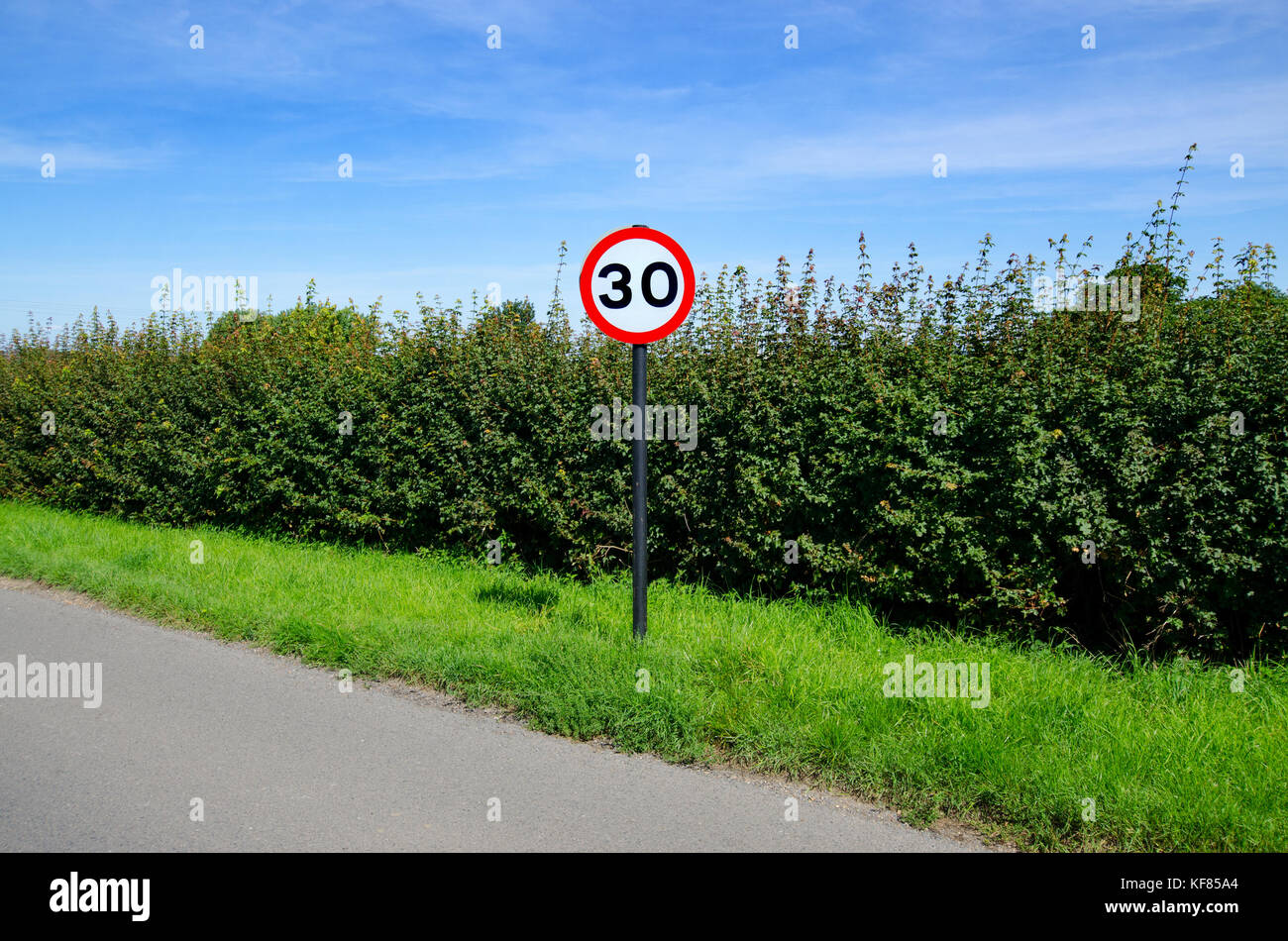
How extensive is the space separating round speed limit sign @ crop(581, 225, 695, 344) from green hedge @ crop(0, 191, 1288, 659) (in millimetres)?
1339

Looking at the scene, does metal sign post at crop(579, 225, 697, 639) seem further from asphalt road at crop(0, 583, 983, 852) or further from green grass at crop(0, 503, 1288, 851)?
asphalt road at crop(0, 583, 983, 852)

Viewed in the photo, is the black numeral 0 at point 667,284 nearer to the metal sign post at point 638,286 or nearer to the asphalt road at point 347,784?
the metal sign post at point 638,286

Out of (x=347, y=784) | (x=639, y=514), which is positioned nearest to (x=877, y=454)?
(x=639, y=514)

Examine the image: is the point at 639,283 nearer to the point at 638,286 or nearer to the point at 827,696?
the point at 638,286

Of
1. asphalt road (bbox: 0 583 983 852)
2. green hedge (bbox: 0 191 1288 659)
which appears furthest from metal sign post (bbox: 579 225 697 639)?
asphalt road (bbox: 0 583 983 852)

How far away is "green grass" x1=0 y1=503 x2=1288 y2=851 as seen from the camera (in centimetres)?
383

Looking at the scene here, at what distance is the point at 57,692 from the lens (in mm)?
5848

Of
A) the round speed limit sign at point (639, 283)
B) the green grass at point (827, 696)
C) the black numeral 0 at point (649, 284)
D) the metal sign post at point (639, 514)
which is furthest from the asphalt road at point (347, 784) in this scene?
the black numeral 0 at point (649, 284)

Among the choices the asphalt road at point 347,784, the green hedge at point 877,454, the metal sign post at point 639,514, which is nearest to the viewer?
the asphalt road at point 347,784

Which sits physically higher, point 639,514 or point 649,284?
point 649,284

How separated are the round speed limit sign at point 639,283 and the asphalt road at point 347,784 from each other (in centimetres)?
266

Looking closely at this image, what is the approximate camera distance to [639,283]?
5.62m

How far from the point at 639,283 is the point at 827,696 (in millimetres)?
2842

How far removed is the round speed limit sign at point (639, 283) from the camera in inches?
221
